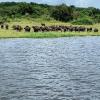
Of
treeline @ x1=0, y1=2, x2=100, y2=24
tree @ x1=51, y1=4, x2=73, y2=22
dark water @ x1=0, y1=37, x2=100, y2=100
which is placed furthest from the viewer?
tree @ x1=51, y1=4, x2=73, y2=22

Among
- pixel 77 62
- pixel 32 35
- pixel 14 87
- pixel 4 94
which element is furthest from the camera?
pixel 32 35

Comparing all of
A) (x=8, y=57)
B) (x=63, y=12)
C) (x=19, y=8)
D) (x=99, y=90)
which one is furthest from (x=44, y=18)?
(x=99, y=90)

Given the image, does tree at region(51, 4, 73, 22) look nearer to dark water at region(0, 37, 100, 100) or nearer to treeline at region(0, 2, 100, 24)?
treeline at region(0, 2, 100, 24)

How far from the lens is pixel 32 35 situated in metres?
62.1

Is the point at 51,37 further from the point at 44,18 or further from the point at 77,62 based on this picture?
the point at 44,18

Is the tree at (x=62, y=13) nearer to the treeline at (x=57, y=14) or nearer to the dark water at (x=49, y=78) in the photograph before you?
the treeline at (x=57, y=14)

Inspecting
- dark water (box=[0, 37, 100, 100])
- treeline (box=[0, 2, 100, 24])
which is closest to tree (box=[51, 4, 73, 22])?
treeline (box=[0, 2, 100, 24])

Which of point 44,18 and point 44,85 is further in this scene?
point 44,18

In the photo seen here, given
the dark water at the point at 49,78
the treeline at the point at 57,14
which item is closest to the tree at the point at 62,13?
the treeline at the point at 57,14

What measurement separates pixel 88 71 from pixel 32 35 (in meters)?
35.9

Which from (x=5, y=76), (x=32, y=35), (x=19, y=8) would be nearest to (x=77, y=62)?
(x=5, y=76)

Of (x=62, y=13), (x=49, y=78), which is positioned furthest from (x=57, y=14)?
(x=49, y=78)

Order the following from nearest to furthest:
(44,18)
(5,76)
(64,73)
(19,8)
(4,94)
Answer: (4,94) → (5,76) → (64,73) → (44,18) → (19,8)

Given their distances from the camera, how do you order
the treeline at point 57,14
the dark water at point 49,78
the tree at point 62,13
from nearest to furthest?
the dark water at point 49,78 < the treeline at point 57,14 < the tree at point 62,13
